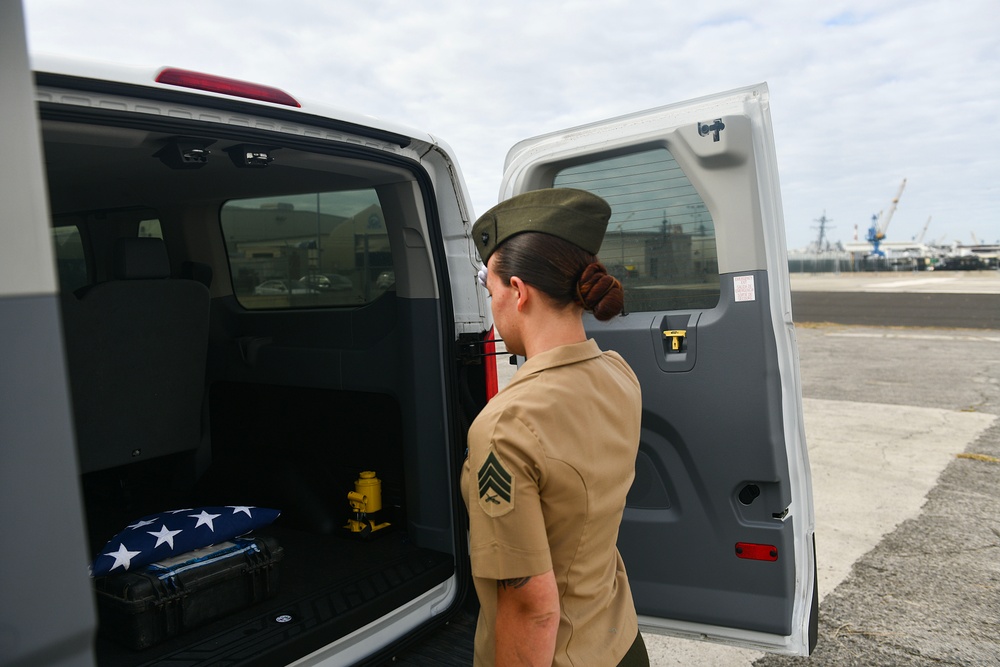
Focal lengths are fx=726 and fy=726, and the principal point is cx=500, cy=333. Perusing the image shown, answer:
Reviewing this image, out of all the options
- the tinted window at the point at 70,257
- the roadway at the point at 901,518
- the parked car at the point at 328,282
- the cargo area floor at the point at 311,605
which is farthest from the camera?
the tinted window at the point at 70,257

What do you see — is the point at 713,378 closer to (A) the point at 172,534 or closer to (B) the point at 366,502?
(B) the point at 366,502

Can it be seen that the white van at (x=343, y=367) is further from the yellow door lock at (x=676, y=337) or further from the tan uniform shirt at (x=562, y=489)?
the tan uniform shirt at (x=562, y=489)

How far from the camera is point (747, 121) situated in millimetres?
2420

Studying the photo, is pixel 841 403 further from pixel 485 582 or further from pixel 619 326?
pixel 485 582

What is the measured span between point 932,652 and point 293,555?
3.12 metres

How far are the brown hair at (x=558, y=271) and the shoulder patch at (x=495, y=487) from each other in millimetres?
398

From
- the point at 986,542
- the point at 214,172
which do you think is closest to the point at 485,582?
the point at 214,172

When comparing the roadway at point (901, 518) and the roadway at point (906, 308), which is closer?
the roadway at point (901, 518)

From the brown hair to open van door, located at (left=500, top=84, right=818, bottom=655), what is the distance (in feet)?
3.57

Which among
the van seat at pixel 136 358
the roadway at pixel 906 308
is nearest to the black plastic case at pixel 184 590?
the van seat at pixel 136 358

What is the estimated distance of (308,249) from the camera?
4027 mm

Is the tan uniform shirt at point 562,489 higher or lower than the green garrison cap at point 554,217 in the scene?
lower

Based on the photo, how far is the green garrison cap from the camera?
5.16 feet

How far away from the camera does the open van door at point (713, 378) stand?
2.48 m
